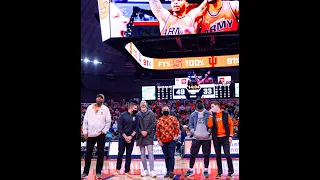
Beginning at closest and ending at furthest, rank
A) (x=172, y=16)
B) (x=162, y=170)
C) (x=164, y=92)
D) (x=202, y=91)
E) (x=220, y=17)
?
1. (x=162, y=170)
2. (x=220, y=17)
3. (x=172, y=16)
4. (x=202, y=91)
5. (x=164, y=92)

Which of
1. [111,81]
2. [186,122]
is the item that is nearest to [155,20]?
[186,122]

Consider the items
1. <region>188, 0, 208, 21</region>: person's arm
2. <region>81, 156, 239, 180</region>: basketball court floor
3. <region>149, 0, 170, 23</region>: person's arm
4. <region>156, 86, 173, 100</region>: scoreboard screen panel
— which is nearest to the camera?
<region>81, 156, 239, 180</region>: basketball court floor

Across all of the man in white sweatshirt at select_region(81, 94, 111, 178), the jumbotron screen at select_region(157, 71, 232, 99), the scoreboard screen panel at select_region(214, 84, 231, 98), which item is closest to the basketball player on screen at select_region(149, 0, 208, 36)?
the man in white sweatshirt at select_region(81, 94, 111, 178)

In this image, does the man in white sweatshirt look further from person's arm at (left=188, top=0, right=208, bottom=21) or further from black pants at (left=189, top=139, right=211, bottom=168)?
person's arm at (left=188, top=0, right=208, bottom=21)

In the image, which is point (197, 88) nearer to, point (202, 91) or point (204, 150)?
point (202, 91)

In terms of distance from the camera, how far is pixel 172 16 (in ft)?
35.9

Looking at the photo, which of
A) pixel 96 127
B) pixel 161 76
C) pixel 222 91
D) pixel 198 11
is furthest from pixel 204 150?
pixel 161 76

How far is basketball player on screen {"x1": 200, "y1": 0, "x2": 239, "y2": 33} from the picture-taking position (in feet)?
33.8

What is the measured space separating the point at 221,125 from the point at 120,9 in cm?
478

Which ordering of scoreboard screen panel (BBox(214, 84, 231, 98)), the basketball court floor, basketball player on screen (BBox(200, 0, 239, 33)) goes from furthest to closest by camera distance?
1. scoreboard screen panel (BBox(214, 84, 231, 98))
2. basketball player on screen (BBox(200, 0, 239, 33))
3. the basketball court floor

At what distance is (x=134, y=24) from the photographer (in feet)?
37.4

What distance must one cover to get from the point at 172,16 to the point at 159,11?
0.43 m
